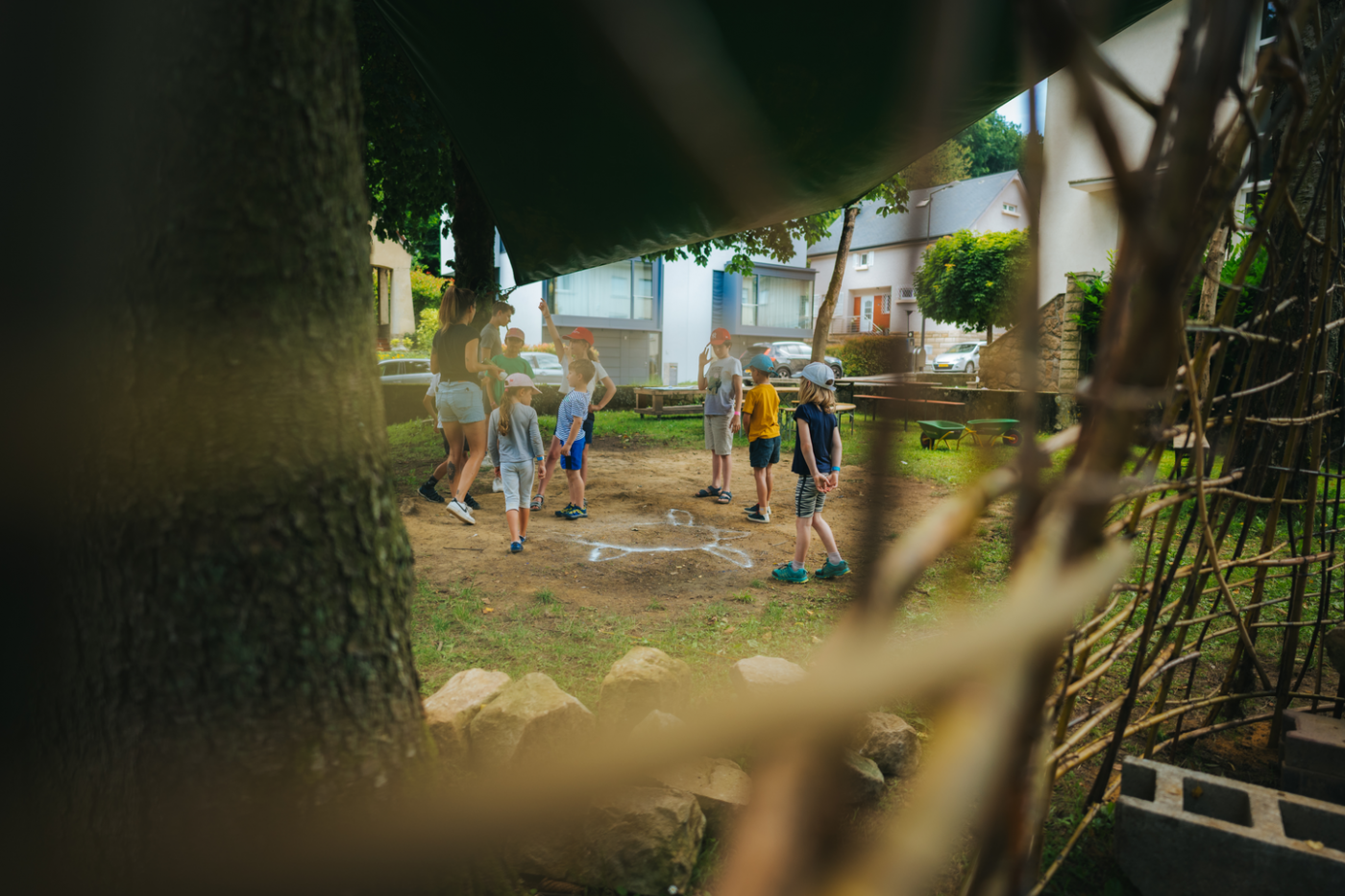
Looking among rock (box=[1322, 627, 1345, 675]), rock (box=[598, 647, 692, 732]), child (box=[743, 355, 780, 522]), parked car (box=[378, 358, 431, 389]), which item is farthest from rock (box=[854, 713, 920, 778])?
parked car (box=[378, 358, 431, 389])

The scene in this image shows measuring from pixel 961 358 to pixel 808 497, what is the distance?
26761mm

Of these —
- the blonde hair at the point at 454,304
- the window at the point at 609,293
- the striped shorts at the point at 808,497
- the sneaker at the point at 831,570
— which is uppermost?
the window at the point at 609,293

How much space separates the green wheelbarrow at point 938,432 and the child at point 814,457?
5.66 meters

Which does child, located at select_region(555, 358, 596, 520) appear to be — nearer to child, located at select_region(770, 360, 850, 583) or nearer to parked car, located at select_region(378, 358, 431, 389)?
child, located at select_region(770, 360, 850, 583)

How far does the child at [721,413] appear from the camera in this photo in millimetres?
7906

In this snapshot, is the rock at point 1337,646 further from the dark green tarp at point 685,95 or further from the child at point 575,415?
the child at point 575,415

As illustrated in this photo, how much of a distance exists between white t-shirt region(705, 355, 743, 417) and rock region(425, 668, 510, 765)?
5.15 m

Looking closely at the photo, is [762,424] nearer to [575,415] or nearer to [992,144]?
[575,415]

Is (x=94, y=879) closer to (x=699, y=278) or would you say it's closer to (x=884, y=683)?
(x=884, y=683)

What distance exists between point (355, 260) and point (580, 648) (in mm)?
2956

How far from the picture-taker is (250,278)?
4.70 feet

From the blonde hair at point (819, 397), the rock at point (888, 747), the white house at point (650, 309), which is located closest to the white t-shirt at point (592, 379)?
the blonde hair at point (819, 397)

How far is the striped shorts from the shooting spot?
5.23 metres

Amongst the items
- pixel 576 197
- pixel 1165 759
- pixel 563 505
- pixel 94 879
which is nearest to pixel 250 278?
pixel 94 879
